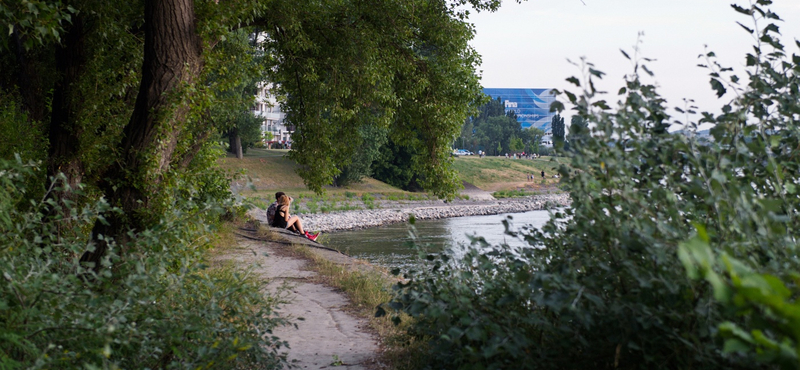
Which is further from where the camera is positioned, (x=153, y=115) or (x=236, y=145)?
(x=236, y=145)

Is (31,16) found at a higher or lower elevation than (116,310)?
higher

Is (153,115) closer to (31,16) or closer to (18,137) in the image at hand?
(31,16)

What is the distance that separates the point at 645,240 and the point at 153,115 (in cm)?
445

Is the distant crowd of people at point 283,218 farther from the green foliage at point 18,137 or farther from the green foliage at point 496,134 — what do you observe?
the green foliage at point 496,134

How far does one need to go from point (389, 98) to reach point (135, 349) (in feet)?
24.9

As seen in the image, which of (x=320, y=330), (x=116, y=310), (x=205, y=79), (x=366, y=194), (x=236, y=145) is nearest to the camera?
(x=116, y=310)

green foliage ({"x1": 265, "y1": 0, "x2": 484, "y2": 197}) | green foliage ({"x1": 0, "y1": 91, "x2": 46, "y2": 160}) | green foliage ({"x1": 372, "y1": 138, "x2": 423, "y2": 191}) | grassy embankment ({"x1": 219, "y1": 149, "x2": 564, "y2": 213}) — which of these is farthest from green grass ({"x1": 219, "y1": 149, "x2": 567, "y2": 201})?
green foliage ({"x1": 0, "y1": 91, "x2": 46, "y2": 160})

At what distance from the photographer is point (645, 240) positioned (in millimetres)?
2174

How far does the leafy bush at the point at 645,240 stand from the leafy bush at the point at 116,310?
1.23 meters

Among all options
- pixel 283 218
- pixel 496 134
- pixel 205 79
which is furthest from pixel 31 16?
pixel 496 134

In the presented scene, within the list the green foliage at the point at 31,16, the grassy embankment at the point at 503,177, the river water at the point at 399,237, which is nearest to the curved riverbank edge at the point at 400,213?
the river water at the point at 399,237

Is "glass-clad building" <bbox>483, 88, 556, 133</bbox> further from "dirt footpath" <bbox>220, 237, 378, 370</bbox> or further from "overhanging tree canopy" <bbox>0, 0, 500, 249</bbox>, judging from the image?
"dirt footpath" <bbox>220, 237, 378, 370</bbox>

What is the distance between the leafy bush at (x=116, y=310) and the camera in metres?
3.06

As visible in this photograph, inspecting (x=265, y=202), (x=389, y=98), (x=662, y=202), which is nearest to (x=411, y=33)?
(x=389, y=98)
